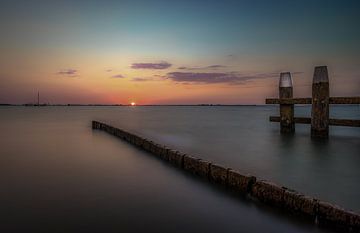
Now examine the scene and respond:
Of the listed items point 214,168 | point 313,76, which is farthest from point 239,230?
point 313,76

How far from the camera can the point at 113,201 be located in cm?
608

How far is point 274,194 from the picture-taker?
5008 millimetres

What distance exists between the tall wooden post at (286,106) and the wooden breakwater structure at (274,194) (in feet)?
22.0

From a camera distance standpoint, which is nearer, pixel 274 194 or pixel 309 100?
pixel 274 194

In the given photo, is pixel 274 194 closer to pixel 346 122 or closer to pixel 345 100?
pixel 345 100

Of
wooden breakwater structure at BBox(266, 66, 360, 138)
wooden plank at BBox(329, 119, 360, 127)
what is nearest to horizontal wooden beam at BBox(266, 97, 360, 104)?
wooden breakwater structure at BBox(266, 66, 360, 138)

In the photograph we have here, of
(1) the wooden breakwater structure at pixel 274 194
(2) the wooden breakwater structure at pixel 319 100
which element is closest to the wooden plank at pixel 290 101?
(2) the wooden breakwater structure at pixel 319 100

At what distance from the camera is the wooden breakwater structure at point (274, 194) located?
13.1 feet

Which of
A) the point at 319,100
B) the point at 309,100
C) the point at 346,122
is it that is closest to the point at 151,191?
the point at 319,100

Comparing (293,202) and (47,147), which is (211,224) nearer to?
(293,202)

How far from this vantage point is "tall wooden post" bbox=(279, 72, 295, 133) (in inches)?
513

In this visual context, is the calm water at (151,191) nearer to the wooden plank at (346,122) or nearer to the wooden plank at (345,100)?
the wooden plank at (346,122)

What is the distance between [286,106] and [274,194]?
9.34 meters

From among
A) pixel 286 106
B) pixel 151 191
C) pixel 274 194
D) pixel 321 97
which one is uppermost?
pixel 321 97
